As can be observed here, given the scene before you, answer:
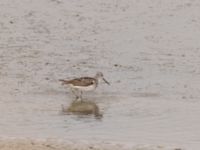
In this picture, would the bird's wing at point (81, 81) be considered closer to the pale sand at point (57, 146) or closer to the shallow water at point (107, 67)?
the shallow water at point (107, 67)

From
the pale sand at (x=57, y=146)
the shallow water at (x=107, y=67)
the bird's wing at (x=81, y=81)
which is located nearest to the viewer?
the pale sand at (x=57, y=146)

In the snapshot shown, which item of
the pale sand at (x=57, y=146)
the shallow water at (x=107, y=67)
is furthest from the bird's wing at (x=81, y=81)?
the pale sand at (x=57, y=146)

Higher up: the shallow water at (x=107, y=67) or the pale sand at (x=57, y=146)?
the shallow water at (x=107, y=67)

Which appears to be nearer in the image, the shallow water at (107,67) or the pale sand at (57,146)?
the pale sand at (57,146)

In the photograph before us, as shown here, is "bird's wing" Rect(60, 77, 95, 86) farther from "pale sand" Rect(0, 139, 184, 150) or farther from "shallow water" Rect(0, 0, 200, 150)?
"pale sand" Rect(0, 139, 184, 150)

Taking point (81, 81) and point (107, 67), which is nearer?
point (81, 81)

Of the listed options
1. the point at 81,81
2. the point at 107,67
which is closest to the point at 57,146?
the point at 81,81

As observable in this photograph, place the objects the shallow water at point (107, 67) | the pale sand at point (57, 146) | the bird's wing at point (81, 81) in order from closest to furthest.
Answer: the pale sand at point (57, 146), the shallow water at point (107, 67), the bird's wing at point (81, 81)

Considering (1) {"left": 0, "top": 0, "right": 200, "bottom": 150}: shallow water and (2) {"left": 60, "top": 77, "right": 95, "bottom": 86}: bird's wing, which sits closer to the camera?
(1) {"left": 0, "top": 0, "right": 200, "bottom": 150}: shallow water

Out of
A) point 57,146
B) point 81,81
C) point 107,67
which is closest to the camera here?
point 57,146

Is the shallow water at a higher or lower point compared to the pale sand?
higher

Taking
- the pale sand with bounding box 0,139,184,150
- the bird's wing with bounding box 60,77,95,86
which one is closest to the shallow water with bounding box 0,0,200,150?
the bird's wing with bounding box 60,77,95,86

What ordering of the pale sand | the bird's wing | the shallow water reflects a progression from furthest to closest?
the bird's wing → the shallow water → the pale sand

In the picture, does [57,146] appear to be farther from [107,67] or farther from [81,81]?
[107,67]
